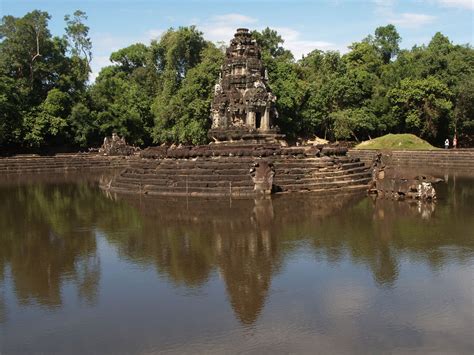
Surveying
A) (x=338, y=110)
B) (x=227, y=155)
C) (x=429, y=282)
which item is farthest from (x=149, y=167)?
(x=338, y=110)

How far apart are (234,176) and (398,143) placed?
25.7m

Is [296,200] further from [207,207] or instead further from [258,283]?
[258,283]

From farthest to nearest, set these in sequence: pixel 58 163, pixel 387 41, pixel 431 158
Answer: pixel 387 41 < pixel 58 163 < pixel 431 158

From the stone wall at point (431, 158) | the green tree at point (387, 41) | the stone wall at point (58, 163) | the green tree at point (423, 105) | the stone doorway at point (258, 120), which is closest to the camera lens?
the stone doorway at point (258, 120)

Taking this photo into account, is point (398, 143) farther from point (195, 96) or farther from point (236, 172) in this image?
point (236, 172)

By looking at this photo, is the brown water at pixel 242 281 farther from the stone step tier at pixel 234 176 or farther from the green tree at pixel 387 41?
the green tree at pixel 387 41

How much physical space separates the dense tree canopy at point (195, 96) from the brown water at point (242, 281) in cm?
3077

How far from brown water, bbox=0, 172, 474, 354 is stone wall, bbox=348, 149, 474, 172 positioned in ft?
65.5

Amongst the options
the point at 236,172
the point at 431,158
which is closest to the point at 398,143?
the point at 431,158

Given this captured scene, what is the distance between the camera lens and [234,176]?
2123cm

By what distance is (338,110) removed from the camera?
50.2 meters

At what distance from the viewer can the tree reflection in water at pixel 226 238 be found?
31.0 feet


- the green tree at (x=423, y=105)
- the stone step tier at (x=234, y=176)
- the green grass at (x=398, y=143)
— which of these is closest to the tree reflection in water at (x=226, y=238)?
the stone step tier at (x=234, y=176)

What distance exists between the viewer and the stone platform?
21172 mm
